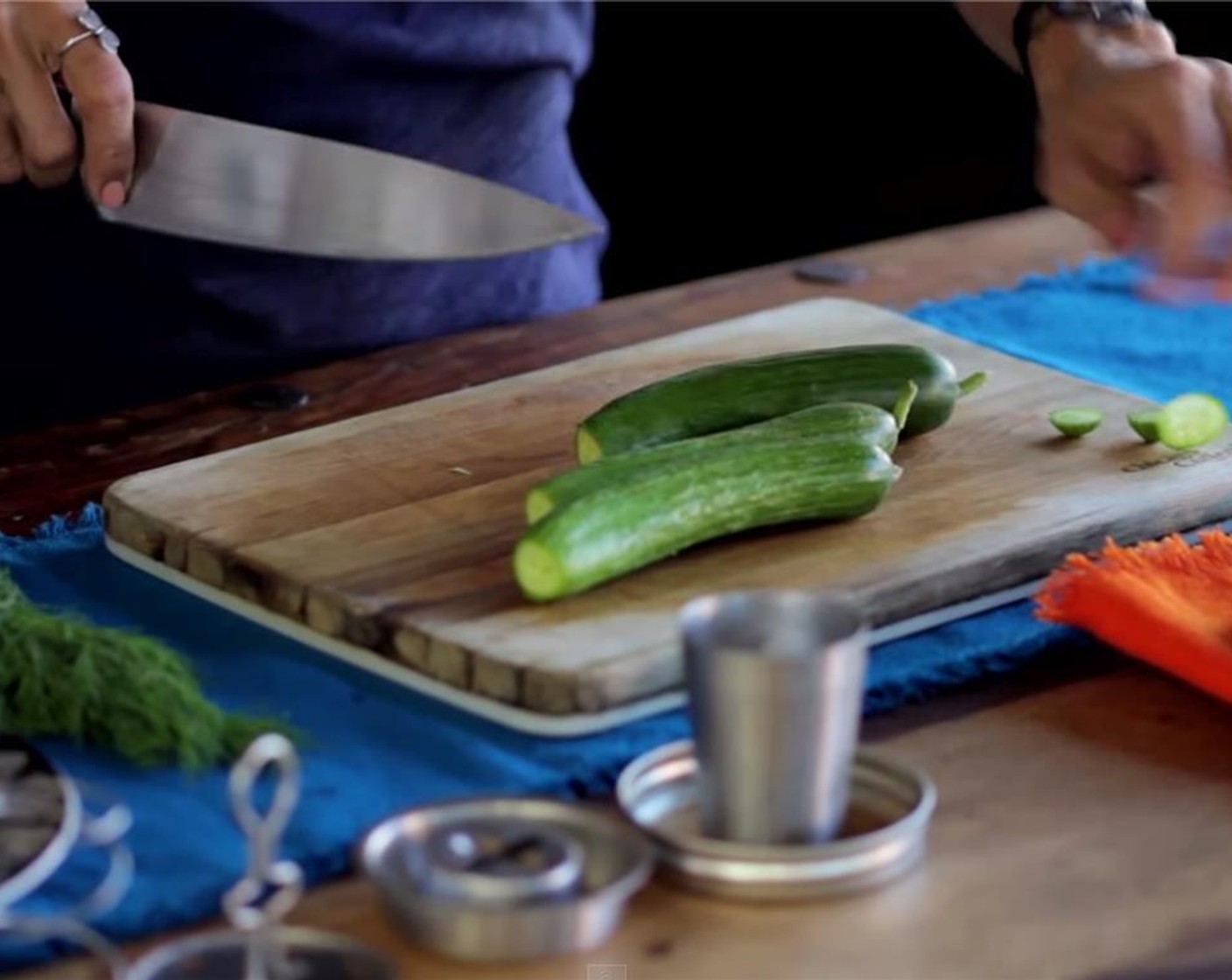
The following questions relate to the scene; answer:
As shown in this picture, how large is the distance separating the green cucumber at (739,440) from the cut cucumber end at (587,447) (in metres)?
0.05

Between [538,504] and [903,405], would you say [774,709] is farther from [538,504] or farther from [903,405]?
[903,405]

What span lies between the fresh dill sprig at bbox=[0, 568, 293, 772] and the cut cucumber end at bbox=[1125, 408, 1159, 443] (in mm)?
808

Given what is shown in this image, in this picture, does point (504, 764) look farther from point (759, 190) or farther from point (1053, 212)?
point (759, 190)

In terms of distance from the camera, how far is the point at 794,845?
51.1 inches

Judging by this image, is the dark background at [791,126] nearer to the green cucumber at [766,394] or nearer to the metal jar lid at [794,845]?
the green cucumber at [766,394]

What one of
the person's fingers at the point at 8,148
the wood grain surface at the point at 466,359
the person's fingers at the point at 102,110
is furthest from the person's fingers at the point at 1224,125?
the person's fingers at the point at 8,148

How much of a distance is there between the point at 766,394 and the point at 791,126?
7.69 feet

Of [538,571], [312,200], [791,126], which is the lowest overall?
[791,126]

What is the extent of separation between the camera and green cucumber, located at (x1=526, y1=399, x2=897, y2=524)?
166 centimetres

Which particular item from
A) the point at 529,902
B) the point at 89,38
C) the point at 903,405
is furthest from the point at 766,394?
the point at 529,902

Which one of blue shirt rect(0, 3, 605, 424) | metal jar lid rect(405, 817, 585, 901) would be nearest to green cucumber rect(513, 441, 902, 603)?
metal jar lid rect(405, 817, 585, 901)

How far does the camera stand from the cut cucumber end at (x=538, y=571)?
1.58 meters

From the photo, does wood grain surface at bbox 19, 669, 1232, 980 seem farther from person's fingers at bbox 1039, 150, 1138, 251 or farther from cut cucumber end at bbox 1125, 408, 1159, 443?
person's fingers at bbox 1039, 150, 1138, 251

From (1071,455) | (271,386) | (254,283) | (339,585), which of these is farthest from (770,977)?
(254,283)
